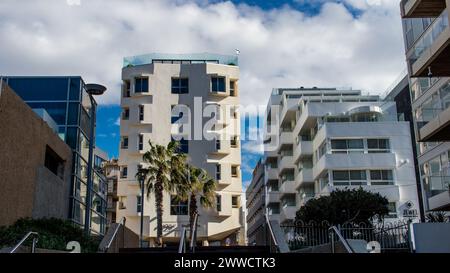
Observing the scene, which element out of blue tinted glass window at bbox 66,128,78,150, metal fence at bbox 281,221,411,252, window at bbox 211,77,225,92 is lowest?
metal fence at bbox 281,221,411,252

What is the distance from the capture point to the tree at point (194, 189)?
150 ft

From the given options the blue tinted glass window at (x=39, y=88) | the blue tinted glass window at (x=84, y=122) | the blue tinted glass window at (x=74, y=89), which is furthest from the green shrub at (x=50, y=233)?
the blue tinted glass window at (x=84, y=122)

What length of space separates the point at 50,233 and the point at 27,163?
5065mm

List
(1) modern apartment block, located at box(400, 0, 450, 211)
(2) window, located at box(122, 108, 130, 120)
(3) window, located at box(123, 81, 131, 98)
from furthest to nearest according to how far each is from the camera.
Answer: (3) window, located at box(123, 81, 131, 98)
(2) window, located at box(122, 108, 130, 120)
(1) modern apartment block, located at box(400, 0, 450, 211)

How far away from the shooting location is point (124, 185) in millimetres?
56344

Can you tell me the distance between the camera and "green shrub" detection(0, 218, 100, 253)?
52.0 feet

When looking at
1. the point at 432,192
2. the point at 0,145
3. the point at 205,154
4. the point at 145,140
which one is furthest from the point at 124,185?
the point at 0,145

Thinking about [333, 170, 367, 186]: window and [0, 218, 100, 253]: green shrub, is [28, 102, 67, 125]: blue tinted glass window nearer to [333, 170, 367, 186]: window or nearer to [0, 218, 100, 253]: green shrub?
[0, 218, 100, 253]: green shrub

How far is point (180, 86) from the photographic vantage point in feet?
195

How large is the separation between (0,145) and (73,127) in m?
11.7

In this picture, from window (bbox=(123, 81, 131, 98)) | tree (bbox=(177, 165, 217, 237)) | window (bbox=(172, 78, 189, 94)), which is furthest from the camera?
window (bbox=(123, 81, 131, 98))

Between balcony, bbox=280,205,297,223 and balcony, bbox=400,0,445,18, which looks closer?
balcony, bbox=400,0,445,18

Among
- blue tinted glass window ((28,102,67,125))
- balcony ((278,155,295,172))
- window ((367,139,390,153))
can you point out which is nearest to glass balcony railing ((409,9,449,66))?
blue tinted glass window ((28,102,67,125))

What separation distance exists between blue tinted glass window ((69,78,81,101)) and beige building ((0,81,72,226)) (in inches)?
94.1
